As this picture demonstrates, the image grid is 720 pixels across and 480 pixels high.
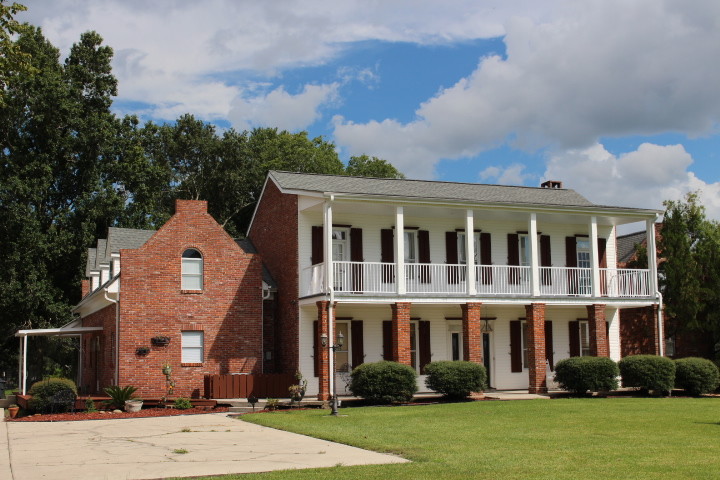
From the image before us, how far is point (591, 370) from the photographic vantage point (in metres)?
25.5

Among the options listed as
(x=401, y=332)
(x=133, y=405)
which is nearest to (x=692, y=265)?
(x=401, y=332)

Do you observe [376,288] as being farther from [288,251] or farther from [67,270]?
[67,270]

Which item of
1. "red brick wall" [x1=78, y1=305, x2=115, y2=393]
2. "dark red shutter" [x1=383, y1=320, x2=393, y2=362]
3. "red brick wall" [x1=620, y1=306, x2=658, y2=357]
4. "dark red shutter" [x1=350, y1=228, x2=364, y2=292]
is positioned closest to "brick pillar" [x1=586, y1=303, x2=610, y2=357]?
"red brick wall" [x1=620, y1=306, x2=658, y2=357]

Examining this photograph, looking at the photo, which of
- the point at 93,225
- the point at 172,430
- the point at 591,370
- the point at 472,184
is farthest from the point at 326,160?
the point at 172,430

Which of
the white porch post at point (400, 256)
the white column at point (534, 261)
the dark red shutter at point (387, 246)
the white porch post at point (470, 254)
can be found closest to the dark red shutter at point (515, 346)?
the white column at point (534, 261)

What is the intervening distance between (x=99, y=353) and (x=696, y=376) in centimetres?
2131

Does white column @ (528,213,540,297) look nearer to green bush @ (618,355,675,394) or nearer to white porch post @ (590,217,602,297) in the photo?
white porch post @ (590,217,602,297)

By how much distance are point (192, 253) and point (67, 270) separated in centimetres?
1663

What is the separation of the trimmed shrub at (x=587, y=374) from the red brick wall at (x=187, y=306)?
10.1 m

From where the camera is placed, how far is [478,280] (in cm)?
2869

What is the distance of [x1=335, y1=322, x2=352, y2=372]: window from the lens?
27312 millimetres

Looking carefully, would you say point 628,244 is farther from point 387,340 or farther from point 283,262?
point 283,262

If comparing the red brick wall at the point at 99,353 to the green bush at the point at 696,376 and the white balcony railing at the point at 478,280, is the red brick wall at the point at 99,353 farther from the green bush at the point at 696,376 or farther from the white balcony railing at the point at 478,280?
the green bush at the point at 696,376

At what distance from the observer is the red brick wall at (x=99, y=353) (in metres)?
28.0
